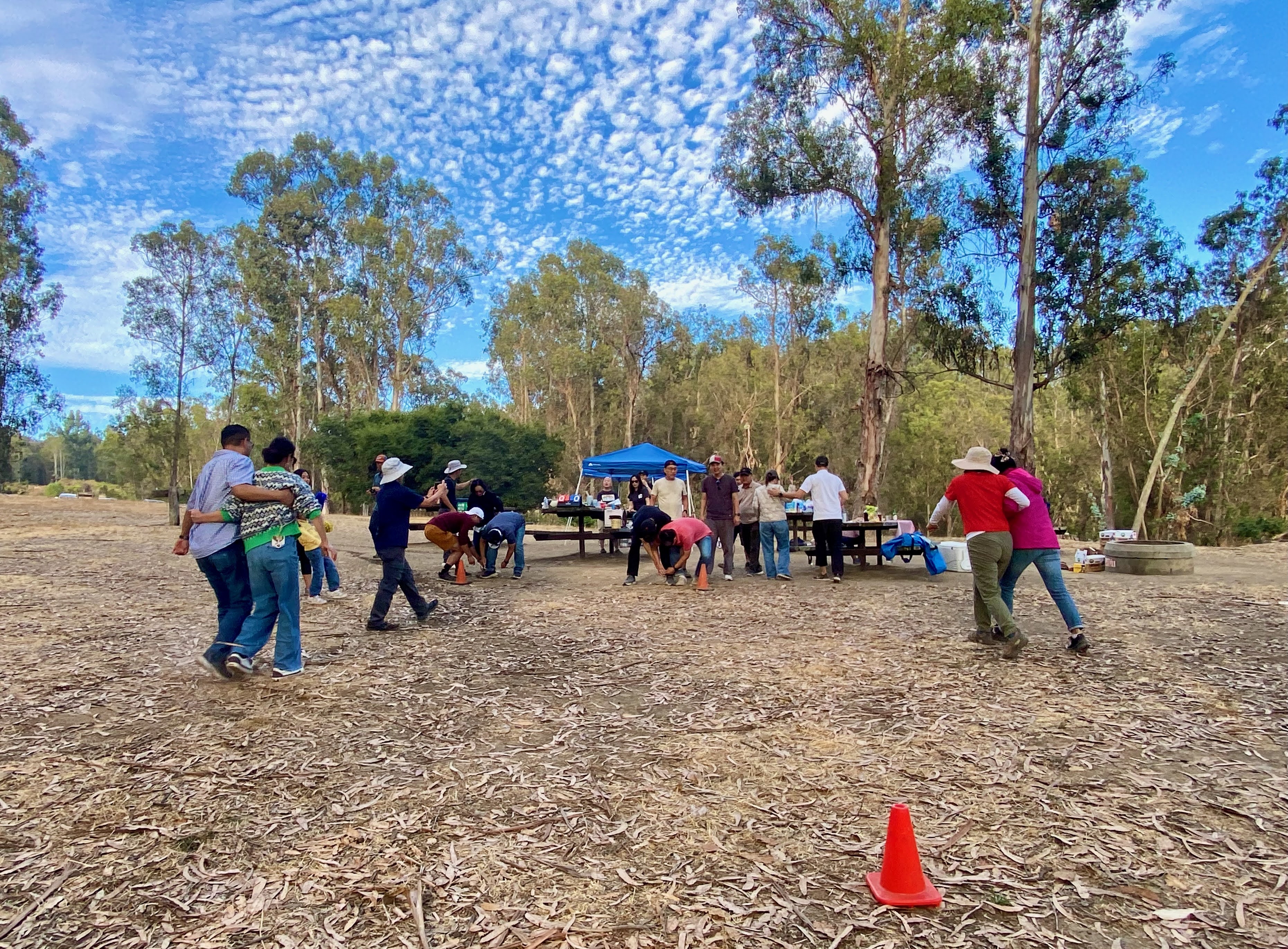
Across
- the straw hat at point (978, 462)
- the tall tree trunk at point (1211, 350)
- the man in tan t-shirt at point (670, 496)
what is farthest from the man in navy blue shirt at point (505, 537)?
the tall tree trunk at point (1211, 350)

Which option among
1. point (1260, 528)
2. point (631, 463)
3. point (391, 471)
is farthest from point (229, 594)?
point (1260, 528)

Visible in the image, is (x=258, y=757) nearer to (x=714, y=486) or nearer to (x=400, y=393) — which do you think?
(x=714, y=486)

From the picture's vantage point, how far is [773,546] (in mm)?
10688

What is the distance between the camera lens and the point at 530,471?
29859 millimetres

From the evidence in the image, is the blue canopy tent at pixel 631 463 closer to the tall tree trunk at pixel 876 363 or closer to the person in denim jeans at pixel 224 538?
the tall tree trunk at pixel 876 363

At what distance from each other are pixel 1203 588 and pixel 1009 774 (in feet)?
28.5

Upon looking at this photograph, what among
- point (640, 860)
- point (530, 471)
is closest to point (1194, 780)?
point (640, 860)

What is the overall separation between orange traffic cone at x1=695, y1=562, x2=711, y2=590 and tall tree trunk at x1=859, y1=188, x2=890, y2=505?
282 inches

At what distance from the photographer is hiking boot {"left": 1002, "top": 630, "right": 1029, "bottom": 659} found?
18.6ft

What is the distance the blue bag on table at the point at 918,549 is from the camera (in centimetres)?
1131

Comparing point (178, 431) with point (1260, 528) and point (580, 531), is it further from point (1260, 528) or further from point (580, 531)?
point (1260, 528)

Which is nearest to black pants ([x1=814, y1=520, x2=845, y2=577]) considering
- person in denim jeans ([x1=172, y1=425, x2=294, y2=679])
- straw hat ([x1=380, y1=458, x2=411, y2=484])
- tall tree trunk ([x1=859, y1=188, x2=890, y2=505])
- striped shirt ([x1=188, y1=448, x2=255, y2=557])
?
tall tree trunk ([x1=859, y1=188, x2=890, y2=505])

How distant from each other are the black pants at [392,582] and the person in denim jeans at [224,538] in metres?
1.49

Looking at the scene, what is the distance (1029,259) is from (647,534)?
11.0 metres
